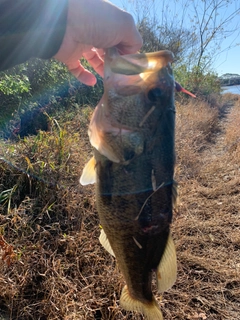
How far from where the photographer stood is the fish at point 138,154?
1.46 metres

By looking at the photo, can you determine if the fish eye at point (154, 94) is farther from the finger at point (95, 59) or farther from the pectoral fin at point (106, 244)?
the pectoral fin at point (106, 244)

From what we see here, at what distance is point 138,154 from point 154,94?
0.99 feet

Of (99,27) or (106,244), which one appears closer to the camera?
(99,27)

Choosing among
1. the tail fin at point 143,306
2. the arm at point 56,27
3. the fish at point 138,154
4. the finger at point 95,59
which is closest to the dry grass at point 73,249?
the tail fin at point 143,306

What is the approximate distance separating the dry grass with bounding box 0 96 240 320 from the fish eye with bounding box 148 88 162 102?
191 centimetres

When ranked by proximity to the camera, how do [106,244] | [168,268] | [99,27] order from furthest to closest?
[106,244], [168,268], [99,27]

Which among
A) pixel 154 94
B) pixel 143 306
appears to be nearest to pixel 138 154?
pixel 154 94

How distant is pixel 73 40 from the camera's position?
1.47 metres

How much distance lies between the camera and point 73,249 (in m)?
3.10

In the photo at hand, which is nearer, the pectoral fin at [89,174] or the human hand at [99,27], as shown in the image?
the human hand at [99,27]

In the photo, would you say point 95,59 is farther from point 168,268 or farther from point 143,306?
point 143,306

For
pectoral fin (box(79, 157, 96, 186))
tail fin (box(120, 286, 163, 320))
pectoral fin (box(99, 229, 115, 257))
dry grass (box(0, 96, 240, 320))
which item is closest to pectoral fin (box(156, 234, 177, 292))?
tail fin (box(120, 286, 163, 320))

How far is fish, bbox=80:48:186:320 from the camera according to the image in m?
1.46

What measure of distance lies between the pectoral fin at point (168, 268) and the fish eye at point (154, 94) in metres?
0.72
